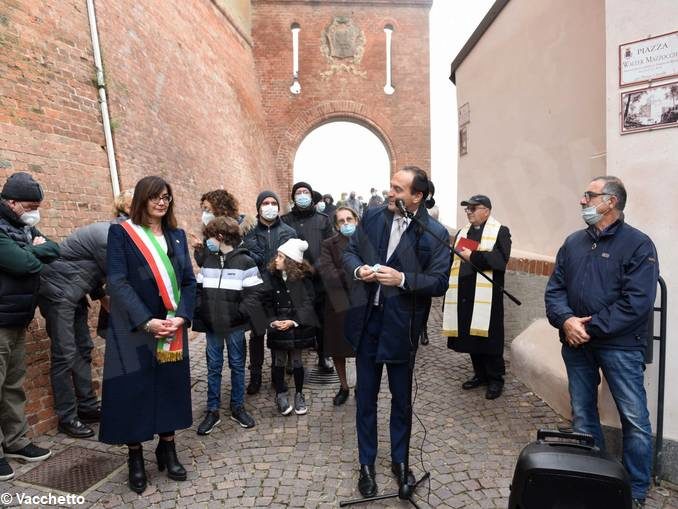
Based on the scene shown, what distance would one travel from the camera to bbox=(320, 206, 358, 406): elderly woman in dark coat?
4348 mm

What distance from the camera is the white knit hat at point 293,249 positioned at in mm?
4152

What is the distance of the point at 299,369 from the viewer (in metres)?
4.34

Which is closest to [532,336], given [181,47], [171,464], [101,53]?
[171,464]

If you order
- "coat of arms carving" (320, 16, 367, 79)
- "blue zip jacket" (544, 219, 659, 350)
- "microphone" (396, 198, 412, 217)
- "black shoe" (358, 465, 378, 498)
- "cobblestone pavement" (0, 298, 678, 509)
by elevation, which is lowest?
"cobblestone pavement" (0, 298, 678, 509)

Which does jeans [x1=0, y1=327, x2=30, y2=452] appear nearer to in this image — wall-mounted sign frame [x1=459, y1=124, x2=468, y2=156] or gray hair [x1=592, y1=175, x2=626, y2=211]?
gray hair [x1=592, y1=175, x2=626, y2=211]

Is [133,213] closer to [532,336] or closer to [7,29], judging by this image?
[7,29]

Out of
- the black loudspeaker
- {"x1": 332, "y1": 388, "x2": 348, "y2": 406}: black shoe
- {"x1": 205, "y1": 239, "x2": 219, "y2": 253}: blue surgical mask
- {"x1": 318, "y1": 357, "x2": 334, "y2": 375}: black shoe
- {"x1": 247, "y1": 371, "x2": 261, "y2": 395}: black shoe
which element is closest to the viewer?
the black loudspeaker

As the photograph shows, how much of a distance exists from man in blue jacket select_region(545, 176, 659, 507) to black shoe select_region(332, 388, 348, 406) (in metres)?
2.20

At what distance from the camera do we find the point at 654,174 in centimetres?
314

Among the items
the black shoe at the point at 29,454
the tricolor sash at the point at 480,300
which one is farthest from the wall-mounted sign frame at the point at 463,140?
the black shoe at the point at 29,454

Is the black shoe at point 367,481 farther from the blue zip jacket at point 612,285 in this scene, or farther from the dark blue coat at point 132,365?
the blue zip jacket at point 612,285

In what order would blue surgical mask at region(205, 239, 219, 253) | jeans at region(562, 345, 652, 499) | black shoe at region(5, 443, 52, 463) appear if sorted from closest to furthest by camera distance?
jeans at region(562, 345, 652, 499) → black shoe at region(5, 443, 52, 463) → blue surgical mask at region(205, 239, 219, 253)

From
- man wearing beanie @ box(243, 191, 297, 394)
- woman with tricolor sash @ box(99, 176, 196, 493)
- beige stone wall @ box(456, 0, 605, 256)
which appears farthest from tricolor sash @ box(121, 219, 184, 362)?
beige stone wall @ box(456, 0, 605, 256)

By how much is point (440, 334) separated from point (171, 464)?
4.58 metres
